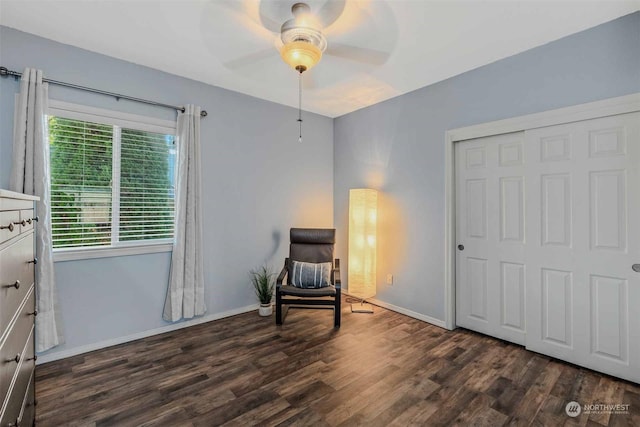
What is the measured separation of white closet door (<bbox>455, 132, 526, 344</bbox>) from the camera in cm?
285

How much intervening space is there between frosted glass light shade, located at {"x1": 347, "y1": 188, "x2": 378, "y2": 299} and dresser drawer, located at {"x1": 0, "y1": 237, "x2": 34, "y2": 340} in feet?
9.76

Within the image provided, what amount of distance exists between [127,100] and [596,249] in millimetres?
4319

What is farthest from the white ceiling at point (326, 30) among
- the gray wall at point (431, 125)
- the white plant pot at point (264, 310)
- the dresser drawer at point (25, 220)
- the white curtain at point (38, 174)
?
the white plant pot at point (264, 310)

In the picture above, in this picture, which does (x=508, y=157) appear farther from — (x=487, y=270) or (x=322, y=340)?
(x=322, y=340)

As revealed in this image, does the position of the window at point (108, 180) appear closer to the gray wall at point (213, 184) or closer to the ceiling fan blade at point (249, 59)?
the gray wall at point (213, 184)

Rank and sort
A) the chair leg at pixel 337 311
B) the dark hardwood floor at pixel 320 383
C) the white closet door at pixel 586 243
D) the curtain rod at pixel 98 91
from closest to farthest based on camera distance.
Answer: the dark hardwood floor at pixel 320 383, the white closet door at pixel 586 243, the curtain rod at pixel 98 91, the chair leg at pixel 337 311

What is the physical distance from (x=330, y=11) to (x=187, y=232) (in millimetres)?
2429

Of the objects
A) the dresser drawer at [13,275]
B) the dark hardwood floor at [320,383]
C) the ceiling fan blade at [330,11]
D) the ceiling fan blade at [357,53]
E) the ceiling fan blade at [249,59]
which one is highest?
the ceiling fan blade at [249,59]

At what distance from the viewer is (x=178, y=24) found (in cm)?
233

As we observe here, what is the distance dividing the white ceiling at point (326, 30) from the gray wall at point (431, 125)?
16 centimetres

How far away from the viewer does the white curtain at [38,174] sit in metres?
2.35

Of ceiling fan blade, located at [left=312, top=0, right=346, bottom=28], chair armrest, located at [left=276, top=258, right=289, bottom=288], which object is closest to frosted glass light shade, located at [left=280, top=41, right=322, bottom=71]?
ceiling fan blade, located at [left=312, top=0, right=346, bottom=28]

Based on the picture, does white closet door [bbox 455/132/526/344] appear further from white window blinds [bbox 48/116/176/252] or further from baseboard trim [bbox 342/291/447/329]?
white window blinds [bbox 48/116/176/252]

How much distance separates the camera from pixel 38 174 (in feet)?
7.88
